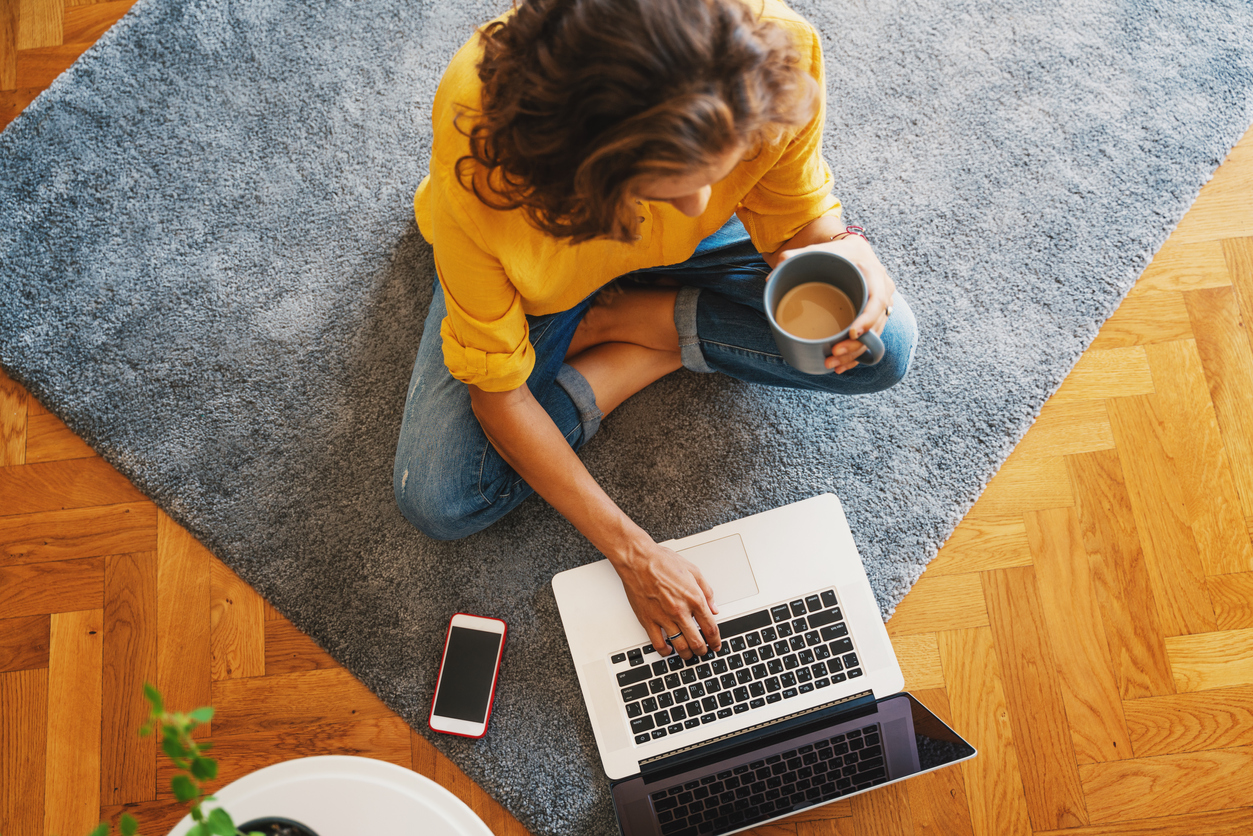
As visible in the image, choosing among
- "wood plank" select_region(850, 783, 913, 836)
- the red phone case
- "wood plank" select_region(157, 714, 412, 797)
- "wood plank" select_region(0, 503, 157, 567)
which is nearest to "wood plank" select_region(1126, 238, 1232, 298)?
"wood plank" select_region(850, 783, 913, 836)

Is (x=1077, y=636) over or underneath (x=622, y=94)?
underneath

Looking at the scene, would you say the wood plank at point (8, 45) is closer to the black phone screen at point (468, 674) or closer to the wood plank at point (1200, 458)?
the black phone screen at point (468, 674)

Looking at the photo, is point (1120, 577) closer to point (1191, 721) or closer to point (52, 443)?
point (1191, 721)

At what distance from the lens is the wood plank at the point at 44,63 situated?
4.25ft

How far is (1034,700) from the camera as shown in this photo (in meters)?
1.09

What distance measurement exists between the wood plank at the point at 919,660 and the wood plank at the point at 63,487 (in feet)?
3.84

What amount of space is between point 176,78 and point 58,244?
1.10ft

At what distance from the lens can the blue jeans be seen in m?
1.00

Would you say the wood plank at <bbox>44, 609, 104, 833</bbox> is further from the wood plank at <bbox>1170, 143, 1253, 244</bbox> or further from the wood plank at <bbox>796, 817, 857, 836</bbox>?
the wood plank at <bbox>1170, 143, 1253, 244</bbox>

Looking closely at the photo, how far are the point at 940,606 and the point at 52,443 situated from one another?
1.38 meters

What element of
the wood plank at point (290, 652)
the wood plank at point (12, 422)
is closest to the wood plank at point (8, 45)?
the wood plank at point (12, 422)

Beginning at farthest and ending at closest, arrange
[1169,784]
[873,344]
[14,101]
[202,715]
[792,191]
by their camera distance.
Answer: [14,101] → [1169,784] → [792,191] → [873,344] → [202,715]

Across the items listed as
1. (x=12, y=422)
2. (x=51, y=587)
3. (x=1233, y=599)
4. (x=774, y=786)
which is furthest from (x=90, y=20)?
(x=1233, y=599)

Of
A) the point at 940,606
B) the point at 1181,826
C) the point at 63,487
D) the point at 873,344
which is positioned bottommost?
the point at 1181,826
